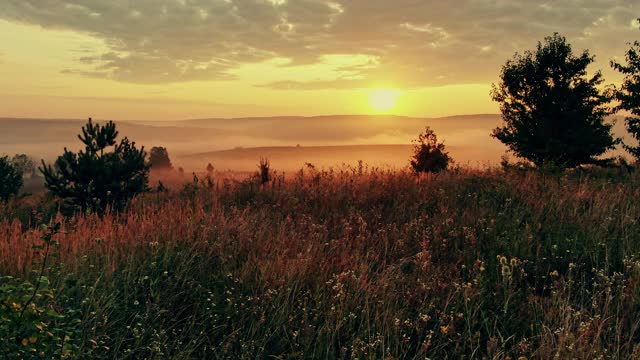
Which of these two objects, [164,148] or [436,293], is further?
[164,148]

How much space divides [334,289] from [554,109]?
23.5 meters

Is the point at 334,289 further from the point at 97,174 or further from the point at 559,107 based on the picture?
the point at 559,107

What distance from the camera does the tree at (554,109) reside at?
81.3 feet

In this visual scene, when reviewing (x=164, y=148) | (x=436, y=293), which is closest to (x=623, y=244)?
(x=436, y=293)

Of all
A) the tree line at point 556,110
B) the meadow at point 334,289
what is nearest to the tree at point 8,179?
the tree line at point 556,110

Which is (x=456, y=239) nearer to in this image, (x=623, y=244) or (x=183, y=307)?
(x=623, y=244)

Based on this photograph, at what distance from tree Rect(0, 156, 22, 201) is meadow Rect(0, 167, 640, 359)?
18902 mm

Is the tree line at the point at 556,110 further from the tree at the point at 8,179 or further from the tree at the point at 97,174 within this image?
the tree at the point at 97,174

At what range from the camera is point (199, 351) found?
14.7 feet

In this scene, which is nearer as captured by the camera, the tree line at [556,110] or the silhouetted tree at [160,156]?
the tree line at [556,110]

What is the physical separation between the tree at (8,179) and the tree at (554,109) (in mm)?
23275

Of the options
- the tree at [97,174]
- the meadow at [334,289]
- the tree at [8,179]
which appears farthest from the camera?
the tree at [8,179]

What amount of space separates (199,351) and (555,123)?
80.5 ft

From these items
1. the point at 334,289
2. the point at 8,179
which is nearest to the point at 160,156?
the point at 8,179
